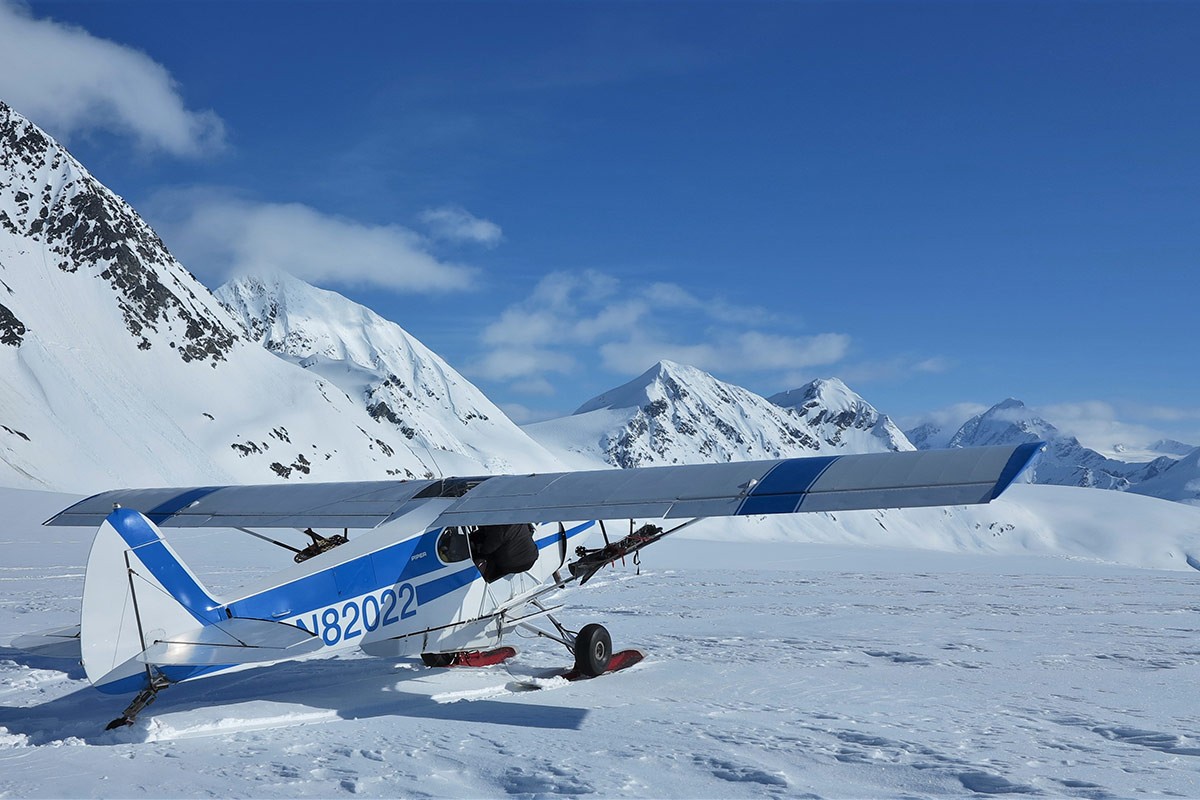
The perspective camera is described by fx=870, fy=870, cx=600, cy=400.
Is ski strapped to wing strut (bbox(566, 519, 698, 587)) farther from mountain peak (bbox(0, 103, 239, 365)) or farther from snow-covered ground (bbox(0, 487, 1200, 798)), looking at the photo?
mountain peak (bbox(0, 103, 239, 365))

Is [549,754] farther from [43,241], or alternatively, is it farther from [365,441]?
[43,241]

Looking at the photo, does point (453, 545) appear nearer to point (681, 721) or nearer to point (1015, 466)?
point (681, 721)

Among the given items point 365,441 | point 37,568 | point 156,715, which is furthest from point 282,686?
point 365,441

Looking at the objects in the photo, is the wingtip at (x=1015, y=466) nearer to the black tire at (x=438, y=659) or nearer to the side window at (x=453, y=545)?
the side window at (x=453, y=545)

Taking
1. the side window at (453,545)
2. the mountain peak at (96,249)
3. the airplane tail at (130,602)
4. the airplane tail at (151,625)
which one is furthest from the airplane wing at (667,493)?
the mountain peak at (96,249)

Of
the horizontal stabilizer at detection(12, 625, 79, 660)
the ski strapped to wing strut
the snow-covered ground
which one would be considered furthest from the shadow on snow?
the ski strapped to wing strut

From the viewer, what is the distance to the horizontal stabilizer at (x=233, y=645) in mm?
6180

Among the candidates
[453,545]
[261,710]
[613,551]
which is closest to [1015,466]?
[613,551]

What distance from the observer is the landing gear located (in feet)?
28.4

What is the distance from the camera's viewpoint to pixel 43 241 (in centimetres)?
9288

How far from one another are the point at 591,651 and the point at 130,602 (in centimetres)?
422

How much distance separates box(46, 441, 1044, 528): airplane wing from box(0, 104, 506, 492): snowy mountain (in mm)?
55866

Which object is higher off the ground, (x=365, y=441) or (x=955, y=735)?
(x=365, y=441)

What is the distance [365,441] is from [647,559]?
2962 inches
